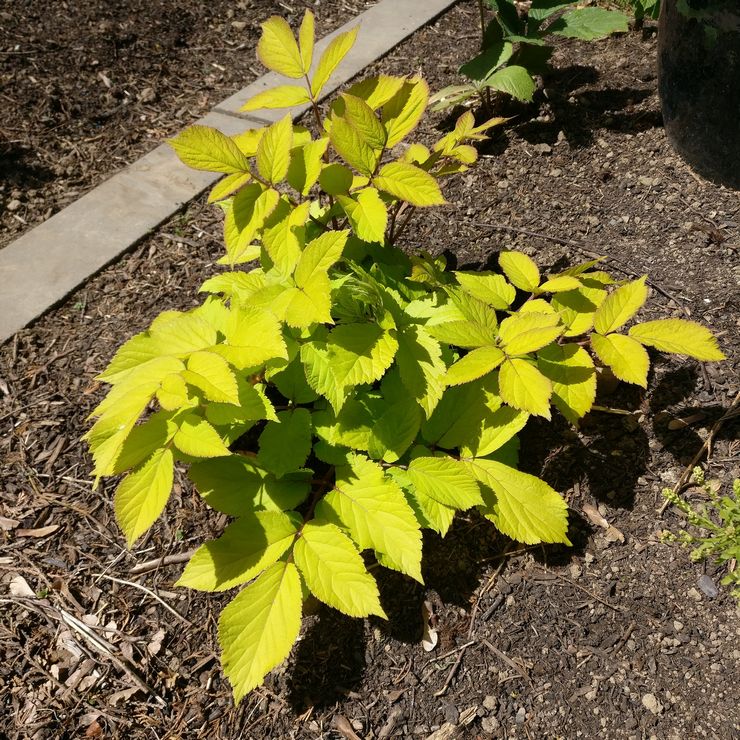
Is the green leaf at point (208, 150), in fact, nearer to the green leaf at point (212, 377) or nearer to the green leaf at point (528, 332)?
the green leaf at point (212, 377)

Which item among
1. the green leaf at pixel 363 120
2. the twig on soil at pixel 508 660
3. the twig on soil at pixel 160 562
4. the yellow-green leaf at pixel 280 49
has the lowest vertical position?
the twig on soil at pixel 160 562

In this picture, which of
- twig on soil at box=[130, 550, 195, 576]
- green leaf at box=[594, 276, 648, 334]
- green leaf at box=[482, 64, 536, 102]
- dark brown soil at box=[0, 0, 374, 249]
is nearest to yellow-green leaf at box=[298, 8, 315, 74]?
green leaf at box=[594, 276, 648, 334]

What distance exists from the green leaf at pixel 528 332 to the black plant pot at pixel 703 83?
152 cm

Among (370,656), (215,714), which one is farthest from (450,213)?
(215,714)

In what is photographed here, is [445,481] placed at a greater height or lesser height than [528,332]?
lesser

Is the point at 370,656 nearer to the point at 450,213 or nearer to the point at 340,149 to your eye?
the point at 340,149

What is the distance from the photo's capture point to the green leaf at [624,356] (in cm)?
156

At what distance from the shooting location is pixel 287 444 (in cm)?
160

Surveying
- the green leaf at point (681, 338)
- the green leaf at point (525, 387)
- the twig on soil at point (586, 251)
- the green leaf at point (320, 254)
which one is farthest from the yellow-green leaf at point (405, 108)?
the twig on soil at point (586, 251)

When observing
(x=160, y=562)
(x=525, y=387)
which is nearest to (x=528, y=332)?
(x=525, y=387)

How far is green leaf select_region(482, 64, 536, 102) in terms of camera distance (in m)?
2.73

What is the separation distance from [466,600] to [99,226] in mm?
2229

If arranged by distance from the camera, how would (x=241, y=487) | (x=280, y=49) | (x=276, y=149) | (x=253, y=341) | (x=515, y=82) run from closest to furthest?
(x=253, y=341) → (x=276, y=149) → (x=241, y=487) → (x=280, y=49) → (x=515, y=82)

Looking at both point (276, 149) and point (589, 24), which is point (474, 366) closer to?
point (276, 149)
